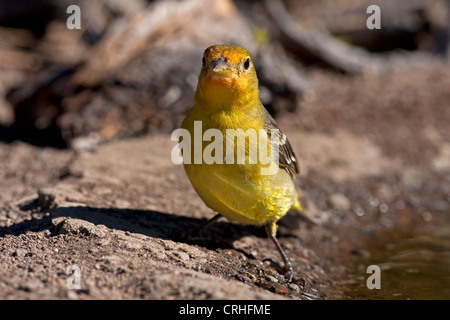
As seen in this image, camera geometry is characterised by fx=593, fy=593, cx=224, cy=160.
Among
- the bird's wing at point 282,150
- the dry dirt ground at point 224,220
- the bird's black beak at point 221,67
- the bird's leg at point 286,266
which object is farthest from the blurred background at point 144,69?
the bird's black beak at point 221,67

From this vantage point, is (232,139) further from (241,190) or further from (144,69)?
(144,69)

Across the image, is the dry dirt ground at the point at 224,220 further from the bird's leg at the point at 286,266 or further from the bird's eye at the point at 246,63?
the bird's eye at the point at 246,63

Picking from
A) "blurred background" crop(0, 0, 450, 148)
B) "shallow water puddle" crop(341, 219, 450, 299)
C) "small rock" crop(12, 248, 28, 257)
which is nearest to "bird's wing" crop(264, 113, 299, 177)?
"shallow water puddle" crop(341, 219, 450, 299)

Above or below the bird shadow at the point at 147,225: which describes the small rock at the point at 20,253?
below

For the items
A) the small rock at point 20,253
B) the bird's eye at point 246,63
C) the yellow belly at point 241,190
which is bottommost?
the small rock at point 20,253

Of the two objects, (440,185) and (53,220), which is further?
(440,185)

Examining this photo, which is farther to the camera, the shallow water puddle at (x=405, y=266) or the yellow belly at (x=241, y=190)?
the shallow water puddle at (x=405, y=266)

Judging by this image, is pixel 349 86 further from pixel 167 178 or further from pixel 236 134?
pixel 236 134

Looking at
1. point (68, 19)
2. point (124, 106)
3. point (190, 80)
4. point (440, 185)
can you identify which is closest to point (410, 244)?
point (440, 185)
